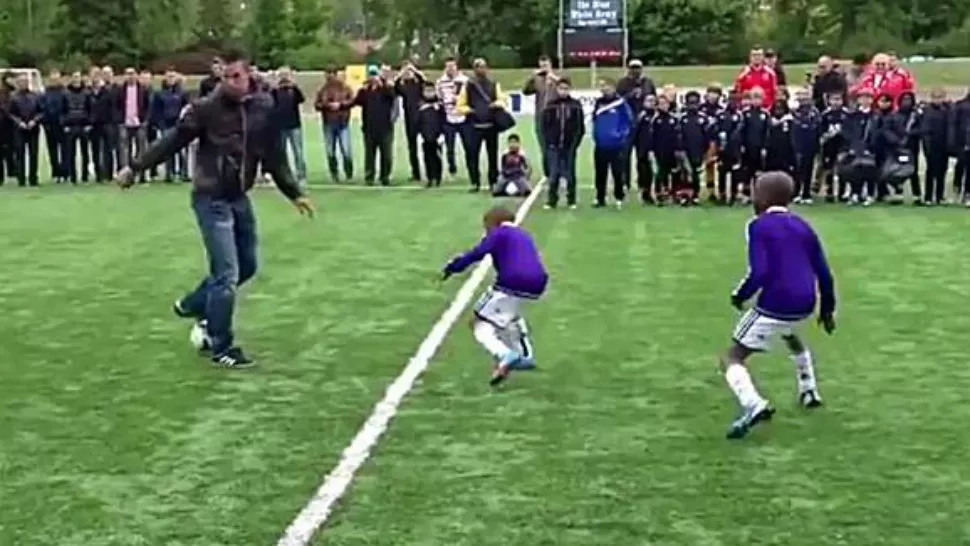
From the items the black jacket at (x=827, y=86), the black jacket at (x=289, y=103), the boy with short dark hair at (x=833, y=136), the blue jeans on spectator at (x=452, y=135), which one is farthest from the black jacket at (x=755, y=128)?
the black jacket at (x=289, y=103)

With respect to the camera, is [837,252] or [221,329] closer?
[221,329]

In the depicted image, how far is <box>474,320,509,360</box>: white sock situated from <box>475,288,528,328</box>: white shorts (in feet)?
0.12

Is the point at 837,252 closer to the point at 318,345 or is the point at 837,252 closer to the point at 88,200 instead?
the point at 318,345

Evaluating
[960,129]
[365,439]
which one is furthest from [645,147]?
[365,439]

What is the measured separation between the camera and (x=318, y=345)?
1191 cm

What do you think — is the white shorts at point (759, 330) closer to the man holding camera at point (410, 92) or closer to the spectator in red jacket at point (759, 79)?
the spectator in red jacket at point (759, 79)

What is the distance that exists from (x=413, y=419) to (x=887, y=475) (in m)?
2.51

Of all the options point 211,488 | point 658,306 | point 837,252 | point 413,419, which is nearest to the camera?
point 211,488

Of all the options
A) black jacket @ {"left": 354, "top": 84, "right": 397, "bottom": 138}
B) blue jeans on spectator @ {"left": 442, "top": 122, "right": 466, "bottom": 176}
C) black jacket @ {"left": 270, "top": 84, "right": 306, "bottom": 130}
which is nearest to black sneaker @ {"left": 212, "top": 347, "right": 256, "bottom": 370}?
blue jeans on spectator @ {"left": 442, "top": 122, "right": 466, "bottom": 176}

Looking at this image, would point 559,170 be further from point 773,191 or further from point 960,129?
point 773,191

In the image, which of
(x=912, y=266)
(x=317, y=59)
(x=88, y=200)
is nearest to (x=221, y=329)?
(x=912, y=266)

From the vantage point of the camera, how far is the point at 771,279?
8.90 m

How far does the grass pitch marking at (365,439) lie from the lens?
23.7 ft

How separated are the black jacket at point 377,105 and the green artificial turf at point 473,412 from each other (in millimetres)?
8492
